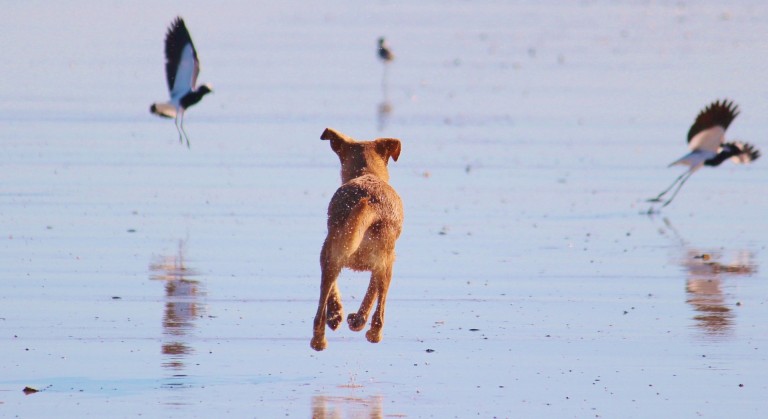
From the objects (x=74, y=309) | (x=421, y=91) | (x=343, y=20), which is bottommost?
(x=74, y=309)

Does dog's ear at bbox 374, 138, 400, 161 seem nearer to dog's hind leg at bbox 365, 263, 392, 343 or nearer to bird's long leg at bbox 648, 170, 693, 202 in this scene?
dog's hind leg at bbox 365, 263, 392, 343

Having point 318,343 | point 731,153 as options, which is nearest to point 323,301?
point 318,343

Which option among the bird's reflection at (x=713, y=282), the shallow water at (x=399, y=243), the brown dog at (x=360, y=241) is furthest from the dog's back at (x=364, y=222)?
the bird's reflection at (x=713, y=282)

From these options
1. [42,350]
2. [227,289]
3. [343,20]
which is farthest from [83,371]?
[343,20]

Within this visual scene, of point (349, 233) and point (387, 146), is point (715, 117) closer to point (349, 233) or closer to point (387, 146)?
point (387, 146)

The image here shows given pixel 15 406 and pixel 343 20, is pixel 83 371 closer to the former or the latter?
pixel 15 406

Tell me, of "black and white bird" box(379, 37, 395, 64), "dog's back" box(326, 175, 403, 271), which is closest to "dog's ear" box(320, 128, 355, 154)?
"dog's back" box(326, 175, 403, 271)

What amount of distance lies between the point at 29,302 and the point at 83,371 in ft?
6.13

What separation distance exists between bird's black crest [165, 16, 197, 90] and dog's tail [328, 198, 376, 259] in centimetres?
1125

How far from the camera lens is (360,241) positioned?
25.5 feet

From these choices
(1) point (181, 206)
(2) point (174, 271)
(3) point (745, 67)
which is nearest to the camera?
(2) point (174, 271)

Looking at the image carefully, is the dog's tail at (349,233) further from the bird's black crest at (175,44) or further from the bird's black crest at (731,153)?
the bird's black crest at (175,44)

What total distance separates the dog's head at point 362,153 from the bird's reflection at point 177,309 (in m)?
1.17

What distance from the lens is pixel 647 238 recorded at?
1230 centimetres
